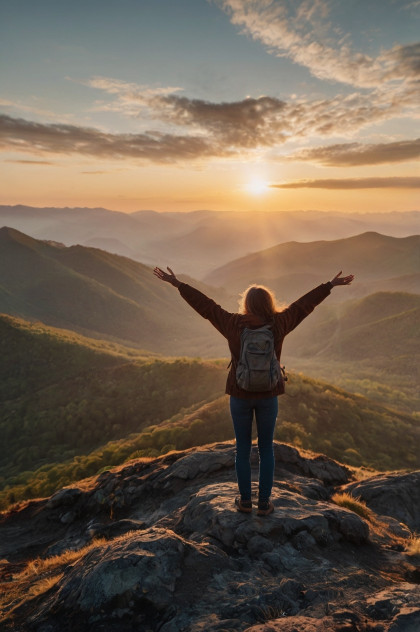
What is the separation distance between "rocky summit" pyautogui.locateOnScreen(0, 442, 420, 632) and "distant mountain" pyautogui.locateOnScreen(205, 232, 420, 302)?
4277 inches

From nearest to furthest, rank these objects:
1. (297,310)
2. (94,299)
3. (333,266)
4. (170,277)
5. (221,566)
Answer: (221,566), (297,310), (170,277), (94,299), (333,266)

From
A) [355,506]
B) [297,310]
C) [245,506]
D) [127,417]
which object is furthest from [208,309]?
[127,417]

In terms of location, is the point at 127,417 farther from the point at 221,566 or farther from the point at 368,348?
the point at 368,348

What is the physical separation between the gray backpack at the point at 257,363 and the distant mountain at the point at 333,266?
111 meters

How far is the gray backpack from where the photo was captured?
445 centimetres

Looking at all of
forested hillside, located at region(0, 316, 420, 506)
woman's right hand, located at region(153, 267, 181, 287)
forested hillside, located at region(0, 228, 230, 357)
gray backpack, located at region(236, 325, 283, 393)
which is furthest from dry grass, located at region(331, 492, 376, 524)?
forested hillside, located at region(0, 228, 230, 357)

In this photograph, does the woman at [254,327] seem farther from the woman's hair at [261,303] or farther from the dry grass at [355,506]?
the dry grass at [355,506]

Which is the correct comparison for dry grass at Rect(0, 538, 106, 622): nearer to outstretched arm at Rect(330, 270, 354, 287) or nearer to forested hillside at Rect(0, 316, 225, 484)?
outstretched arm at Rect(330, 270, 354, 287)

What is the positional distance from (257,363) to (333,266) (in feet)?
513

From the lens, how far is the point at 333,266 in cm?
15112

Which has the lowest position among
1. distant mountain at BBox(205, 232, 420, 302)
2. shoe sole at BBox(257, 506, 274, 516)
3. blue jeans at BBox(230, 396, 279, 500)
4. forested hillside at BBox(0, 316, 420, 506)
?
forested hillside at BBox(0, 316, 420, 506)

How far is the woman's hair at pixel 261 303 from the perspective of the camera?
15.3 feet

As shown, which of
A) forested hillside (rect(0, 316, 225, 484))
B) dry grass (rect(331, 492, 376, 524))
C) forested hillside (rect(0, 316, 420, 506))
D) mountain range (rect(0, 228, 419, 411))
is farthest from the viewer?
mountain range (rect(0, 228, 419, 411))

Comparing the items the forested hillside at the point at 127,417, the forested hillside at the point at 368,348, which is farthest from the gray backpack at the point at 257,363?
the forested hillside at the point at 368,348
